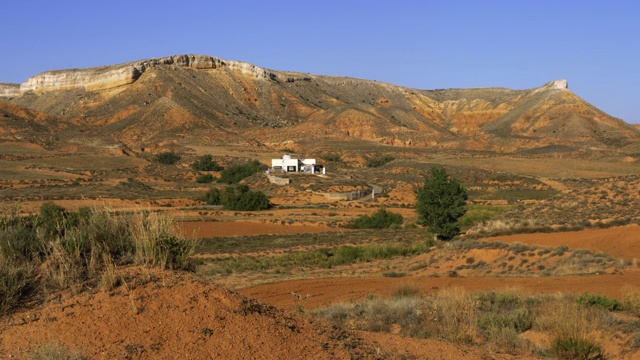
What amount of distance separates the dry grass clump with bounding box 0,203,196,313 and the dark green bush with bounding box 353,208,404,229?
40.8m

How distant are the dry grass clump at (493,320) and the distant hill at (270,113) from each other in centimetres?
10164

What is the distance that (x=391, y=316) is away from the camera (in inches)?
461

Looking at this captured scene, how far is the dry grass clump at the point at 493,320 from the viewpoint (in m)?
9.97

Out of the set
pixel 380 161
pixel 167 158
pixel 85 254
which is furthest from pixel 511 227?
pixel 167 158

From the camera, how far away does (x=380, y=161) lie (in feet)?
333

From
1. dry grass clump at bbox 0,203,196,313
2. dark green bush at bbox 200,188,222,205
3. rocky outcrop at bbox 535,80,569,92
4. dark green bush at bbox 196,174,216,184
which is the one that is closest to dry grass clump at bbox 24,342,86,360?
dry grass clump at bbox 0,203,196,313

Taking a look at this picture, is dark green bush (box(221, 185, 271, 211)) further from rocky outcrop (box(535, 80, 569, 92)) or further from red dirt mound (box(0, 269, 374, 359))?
rocky outcrop (box(535, 80, 569, 92))

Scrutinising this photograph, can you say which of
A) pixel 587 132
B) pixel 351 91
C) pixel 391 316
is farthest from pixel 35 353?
pixel 351 91

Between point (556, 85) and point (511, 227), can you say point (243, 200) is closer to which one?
point (511, 227)

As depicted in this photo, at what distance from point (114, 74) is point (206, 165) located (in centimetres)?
5976

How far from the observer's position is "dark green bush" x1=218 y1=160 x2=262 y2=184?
84.6 meters

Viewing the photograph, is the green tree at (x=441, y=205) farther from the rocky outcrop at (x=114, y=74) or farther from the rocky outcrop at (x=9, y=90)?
the rocky outcrop at (x=9, y=90)

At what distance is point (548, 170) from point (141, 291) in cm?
8761

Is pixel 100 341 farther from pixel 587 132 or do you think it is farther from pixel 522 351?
pixel 587 132
